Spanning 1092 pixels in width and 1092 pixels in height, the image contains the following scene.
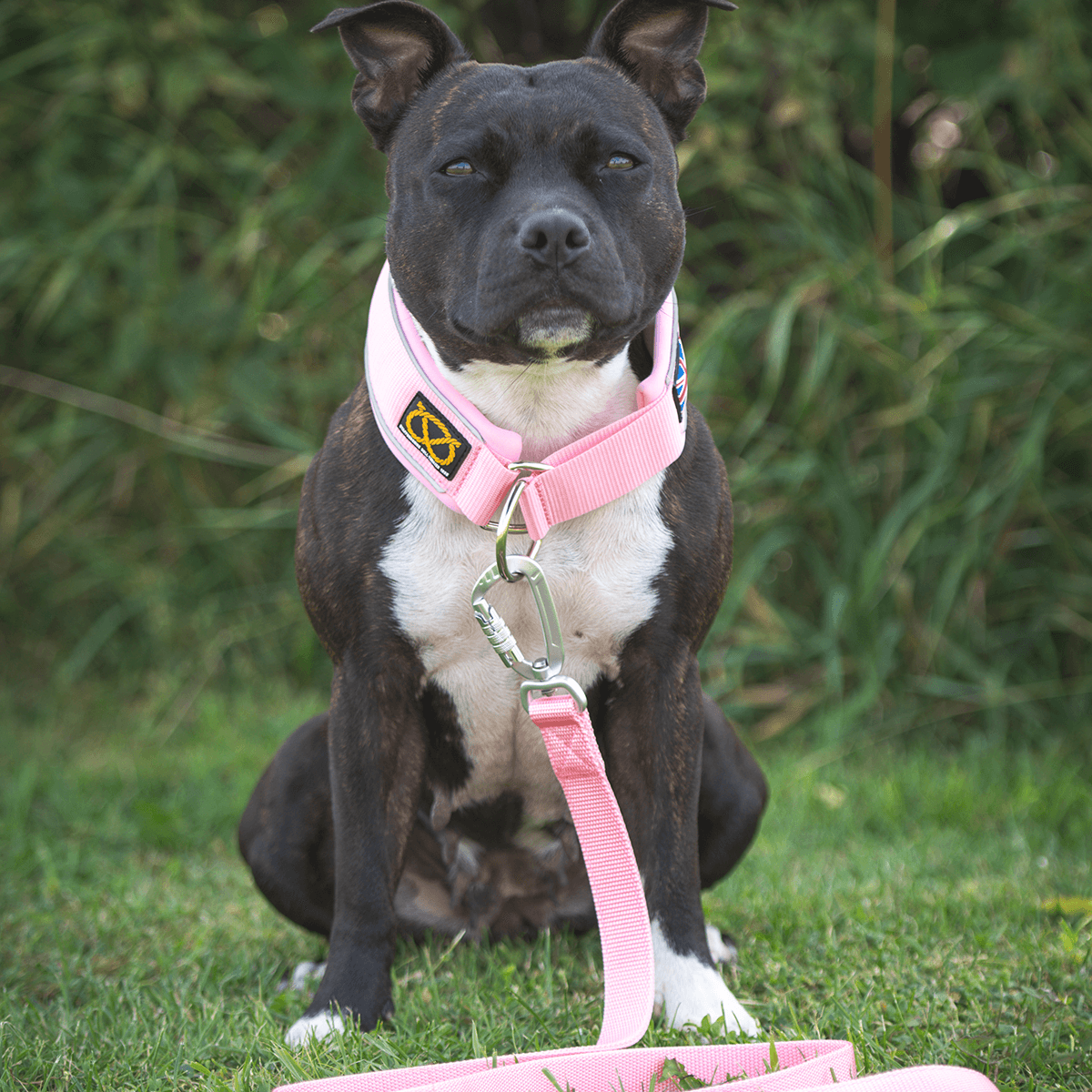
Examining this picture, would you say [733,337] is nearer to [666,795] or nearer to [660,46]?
[660,46]

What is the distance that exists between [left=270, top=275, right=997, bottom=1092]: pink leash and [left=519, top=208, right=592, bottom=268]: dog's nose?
0.92 feet

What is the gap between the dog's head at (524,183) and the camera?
178 centimetres

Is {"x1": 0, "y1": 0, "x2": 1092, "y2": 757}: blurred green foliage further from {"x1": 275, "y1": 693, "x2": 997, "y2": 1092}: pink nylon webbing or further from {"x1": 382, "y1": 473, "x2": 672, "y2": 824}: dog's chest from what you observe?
{"x1": 275, "y1": 693, "x2": 997, "y2": 1092}: pink nylon webbing

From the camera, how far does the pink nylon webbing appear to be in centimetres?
150

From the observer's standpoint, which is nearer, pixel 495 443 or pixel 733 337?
pixel 495 443

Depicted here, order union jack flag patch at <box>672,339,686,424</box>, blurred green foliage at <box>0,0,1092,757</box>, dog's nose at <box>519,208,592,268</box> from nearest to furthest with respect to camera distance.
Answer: dog's nose at <box>519,208,592,268</box>, union jack flag patch at <box>672,339,686,424</box>, blurred green foliage at <box>0,0,1092,757</box>

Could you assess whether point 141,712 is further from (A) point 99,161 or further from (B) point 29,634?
(A) point 99,161

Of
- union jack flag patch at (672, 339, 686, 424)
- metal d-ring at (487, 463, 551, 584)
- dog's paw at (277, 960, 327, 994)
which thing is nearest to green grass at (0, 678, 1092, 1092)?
dog's paw at (277, 960, 327, 994)

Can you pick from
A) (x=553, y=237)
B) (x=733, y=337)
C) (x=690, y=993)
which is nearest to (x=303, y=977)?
(x=690, y=993)

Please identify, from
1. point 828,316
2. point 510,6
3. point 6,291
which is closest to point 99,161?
point 6,291

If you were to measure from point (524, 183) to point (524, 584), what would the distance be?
0.61 meters

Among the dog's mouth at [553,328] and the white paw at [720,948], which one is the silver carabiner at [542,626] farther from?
the white paw at [720,948]

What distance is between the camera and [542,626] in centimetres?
184

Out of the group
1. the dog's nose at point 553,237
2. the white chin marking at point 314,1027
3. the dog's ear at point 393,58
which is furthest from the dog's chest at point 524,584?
the dog's ear at point 393,58
